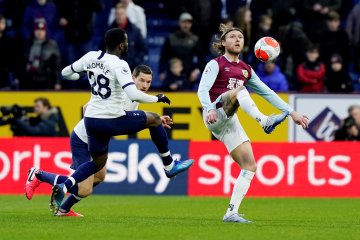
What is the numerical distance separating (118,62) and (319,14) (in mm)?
11156

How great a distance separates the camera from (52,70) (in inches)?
Result: 859

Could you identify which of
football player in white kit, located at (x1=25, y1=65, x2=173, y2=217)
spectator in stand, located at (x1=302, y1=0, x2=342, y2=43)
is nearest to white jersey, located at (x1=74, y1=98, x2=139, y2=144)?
football player in white kit, located at (x1=25, y1=65, x2=173, y2=217)

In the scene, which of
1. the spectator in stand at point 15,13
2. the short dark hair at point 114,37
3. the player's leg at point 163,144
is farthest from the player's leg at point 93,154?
the spectator in stand at point 15,13

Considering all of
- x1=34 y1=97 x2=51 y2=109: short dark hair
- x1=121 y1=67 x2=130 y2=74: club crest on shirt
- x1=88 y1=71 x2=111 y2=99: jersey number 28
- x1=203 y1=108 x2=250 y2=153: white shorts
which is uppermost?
x1=121 y1=67 x2=130 y2=74: club crest on shirt

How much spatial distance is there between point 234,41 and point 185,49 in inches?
345

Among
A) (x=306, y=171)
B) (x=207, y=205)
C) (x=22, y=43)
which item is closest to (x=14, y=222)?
(x=207, y=205)

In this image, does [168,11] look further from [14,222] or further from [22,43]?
[14,222]

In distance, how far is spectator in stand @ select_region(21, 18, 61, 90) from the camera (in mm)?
21578

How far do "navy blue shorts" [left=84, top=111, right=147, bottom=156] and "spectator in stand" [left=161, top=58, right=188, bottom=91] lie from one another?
28.5 ft

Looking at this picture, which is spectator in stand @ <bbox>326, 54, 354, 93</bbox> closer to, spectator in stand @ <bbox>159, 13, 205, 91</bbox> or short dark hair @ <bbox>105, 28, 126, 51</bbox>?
spectator in stand @ <bbox>159, 13, 205, 91</bbox>

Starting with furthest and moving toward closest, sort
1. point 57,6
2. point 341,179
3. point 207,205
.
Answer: point 57,6, point 341,179, point 207,205

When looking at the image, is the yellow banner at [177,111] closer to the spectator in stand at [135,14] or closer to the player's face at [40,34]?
the player's face at [40,34]

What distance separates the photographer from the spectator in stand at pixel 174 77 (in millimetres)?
21625

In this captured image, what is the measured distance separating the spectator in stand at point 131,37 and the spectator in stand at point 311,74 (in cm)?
311
